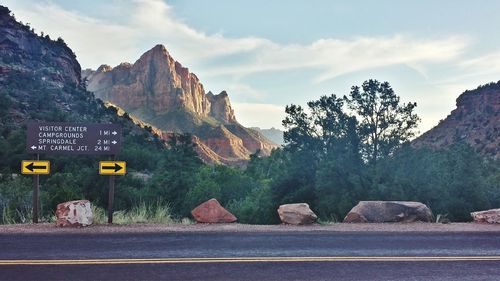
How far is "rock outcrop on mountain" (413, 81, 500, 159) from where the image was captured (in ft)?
211

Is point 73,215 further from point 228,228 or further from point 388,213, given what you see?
point 388,213

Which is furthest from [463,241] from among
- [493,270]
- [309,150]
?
[309,150]

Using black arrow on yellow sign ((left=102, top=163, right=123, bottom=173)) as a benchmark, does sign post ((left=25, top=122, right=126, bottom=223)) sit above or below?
above

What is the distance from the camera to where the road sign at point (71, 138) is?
12469 mm

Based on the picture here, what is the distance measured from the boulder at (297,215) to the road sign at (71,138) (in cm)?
551

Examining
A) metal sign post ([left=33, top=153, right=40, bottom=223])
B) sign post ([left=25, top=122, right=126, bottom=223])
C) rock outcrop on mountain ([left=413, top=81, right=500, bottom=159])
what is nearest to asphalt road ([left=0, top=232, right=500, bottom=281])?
metal sign post ([left=33, top=153, right=40, bottom=223])

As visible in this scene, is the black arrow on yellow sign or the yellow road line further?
the black arrow on yellow sign

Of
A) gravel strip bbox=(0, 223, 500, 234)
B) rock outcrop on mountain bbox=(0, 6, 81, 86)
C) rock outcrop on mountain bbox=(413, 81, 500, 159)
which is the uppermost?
rock outcrop on mountain bbox=(0, 6, 81, 86)

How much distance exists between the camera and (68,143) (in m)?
12.6

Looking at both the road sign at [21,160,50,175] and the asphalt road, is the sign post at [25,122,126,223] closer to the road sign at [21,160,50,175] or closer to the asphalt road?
the road sign at [21,160,50,175]

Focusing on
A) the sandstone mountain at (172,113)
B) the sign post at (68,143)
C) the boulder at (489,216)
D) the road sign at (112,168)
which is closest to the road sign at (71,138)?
the sign post at (68,143)

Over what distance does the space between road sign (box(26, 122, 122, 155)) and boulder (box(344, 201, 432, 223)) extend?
7.78 meters

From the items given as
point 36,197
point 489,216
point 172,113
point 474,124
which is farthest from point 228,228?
point 172,113

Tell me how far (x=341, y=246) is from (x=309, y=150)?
15379 millimetres
